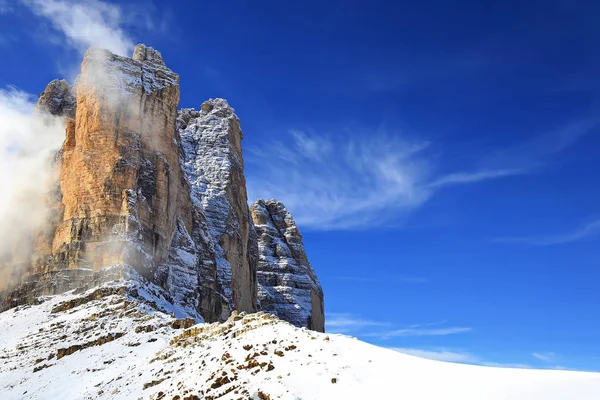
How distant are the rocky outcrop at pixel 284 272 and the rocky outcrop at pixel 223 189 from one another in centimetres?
2352

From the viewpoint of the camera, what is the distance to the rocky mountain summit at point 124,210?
58.0 metres

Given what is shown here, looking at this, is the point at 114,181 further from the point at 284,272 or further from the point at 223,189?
the point at 284,272

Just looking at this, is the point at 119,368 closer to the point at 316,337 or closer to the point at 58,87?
the point at 316,337

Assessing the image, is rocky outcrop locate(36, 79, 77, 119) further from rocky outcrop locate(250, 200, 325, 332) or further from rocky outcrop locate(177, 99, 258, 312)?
rocky outcrop locate(250, 200, 325, 332)

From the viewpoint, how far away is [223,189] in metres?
104

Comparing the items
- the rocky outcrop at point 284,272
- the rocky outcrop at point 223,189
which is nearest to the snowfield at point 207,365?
the rocky outcrop at point 223,189

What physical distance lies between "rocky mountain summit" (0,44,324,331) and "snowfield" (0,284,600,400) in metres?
5.90

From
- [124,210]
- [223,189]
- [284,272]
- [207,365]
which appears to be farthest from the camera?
[284,272]

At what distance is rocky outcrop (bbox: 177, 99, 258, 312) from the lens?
94062mm

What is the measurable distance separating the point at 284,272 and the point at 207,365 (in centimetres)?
11676

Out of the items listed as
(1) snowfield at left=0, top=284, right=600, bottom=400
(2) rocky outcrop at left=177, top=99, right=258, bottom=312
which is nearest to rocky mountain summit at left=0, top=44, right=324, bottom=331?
(2) rocky outcrop at left=177, top=99, right=258, bottom=312

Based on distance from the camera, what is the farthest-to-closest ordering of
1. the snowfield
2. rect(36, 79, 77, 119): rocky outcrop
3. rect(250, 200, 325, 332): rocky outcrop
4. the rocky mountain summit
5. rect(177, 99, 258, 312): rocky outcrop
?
rect(250, 200, 325, 332): rocky outcrop → rect(177, 99, 258, 312): rocky outcrop → rect(36, 79, 77, 119): rocky outcrop → the rocky mountain summit → the snowfield

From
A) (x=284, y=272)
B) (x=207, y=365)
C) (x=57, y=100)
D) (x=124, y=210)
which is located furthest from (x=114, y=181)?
(x=284, y=272)

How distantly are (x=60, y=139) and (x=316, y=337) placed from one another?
72057 mm
